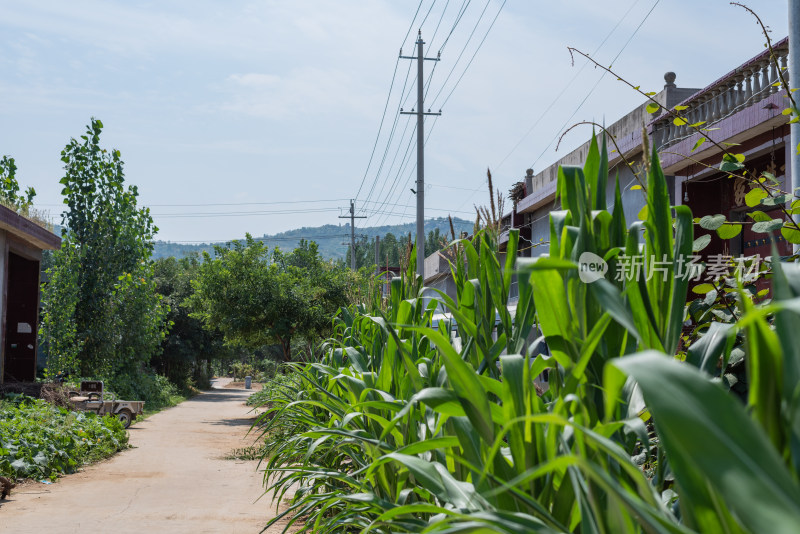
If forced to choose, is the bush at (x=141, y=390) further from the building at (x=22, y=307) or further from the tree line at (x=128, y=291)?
the building at (x=22, y=307)

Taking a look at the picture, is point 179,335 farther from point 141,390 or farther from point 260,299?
point 260,299

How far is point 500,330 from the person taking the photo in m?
2.40

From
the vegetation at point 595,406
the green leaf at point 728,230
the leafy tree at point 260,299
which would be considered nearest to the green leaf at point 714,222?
the green leaf at point 728,230

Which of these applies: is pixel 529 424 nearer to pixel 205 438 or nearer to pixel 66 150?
pixel 205 438

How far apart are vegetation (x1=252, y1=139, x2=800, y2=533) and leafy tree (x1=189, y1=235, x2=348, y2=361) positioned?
17.5m

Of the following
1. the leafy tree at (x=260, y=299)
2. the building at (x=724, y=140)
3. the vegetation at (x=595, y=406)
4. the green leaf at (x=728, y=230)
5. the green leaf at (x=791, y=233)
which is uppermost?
the building at (x=724, y=140)

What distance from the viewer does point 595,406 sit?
167 cm

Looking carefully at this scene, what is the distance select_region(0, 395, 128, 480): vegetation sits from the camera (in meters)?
8.00

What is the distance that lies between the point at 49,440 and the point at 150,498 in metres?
2.60

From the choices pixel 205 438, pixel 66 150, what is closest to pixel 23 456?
pixel 205 438

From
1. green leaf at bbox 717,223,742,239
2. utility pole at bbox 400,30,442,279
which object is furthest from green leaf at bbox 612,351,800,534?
utility pole at bbox 400,30,442,279

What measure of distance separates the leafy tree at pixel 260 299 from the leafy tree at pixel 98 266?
1.97 metres

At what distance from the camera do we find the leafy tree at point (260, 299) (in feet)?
65.8

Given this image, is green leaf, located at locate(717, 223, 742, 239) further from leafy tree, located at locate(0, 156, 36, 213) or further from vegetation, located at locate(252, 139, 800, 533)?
leafy tree, located at locate(0, 156, 36, 213)
